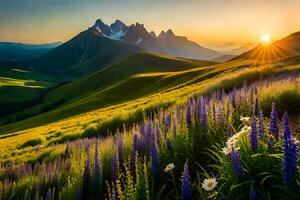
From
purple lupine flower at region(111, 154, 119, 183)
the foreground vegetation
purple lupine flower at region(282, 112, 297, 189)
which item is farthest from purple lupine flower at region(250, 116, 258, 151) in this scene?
purple lupine flower at region(111, 154, 119, 183)

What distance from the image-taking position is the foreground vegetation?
158 inches

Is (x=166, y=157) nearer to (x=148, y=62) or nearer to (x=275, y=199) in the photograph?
(x=275, y=199)

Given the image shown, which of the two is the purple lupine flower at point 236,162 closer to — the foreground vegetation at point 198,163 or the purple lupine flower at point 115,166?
the foreground vegetation at point 198,163

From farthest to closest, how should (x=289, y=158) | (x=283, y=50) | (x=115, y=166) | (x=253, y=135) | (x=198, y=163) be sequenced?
1. (x=283, y=50)
2. (x=115, y=166)
3. (x=198, y=163)
4. (x=253, y=135)
5. (x=289, y=158)

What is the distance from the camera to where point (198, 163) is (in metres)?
5.83

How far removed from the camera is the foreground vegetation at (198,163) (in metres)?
4.02

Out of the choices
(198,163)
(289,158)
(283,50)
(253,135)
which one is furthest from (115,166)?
(283,50)

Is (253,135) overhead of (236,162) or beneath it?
overhead

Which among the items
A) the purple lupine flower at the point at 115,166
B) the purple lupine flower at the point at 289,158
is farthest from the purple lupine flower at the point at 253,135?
the purple lupine flower at the point at 115,166

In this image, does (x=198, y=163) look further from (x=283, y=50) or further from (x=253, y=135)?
(x=283, y=50)

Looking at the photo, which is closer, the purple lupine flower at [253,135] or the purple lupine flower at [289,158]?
the purple lupine flower at [289,158]

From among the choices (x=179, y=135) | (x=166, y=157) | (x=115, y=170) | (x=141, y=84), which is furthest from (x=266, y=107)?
(x=141, y=84)

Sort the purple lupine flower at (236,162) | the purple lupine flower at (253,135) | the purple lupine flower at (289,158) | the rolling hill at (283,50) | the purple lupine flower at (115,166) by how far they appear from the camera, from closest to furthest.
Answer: the purple lupine flower at (289,158) < the purple lupine flower at (236,162) < the purple lupine flower at (253,135) < the purple lupine flower at (115,166) < the rolling hill at (283,50)

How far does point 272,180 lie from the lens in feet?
13.8
